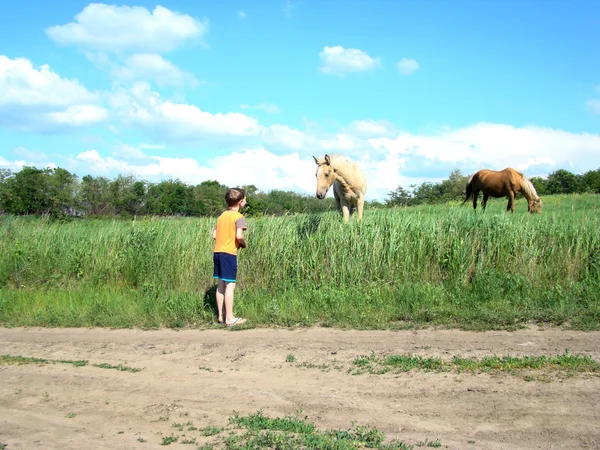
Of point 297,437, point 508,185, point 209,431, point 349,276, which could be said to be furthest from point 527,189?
point 209,431

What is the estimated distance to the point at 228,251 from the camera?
27.8ft

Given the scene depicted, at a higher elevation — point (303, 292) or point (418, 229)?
point (418, 229)

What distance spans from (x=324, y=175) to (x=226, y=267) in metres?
4.19

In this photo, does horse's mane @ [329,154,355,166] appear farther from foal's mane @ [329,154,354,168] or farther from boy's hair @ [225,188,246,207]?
boy's hair @ [225,188,246,207]

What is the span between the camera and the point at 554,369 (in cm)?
550

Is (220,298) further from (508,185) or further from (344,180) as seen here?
(508,185)

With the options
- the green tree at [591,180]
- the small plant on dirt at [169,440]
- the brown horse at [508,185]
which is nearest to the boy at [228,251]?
the small plant on dirt at [169,440]

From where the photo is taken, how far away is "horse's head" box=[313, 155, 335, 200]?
1139 centimetres

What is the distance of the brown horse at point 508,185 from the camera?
722 inches

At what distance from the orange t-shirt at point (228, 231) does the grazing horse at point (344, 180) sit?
3.14 meters

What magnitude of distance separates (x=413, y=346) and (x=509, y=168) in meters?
14.4

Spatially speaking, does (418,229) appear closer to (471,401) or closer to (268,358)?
(268,358)

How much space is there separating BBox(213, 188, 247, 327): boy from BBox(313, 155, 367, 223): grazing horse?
3.12 metres

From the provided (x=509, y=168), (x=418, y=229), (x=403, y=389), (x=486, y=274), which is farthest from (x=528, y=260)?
(x=509, y=168)
